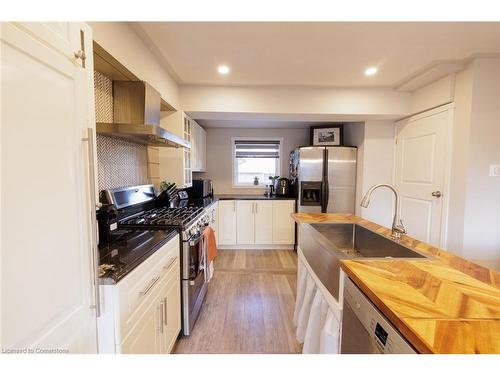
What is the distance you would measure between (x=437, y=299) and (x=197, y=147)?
3.38m

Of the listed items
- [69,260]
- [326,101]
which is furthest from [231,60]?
[69,260]

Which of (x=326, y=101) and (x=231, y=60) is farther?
(x=326, y=101)

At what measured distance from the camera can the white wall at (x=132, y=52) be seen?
1359 millimetres

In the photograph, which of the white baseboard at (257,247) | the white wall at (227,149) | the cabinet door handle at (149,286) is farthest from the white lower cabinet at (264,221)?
the cabinet door handle at (149,286)

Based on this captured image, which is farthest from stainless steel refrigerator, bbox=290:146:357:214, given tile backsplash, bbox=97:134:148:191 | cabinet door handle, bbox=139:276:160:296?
cabinet door handle, bbox=139:276:160:296

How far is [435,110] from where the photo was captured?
2619mm

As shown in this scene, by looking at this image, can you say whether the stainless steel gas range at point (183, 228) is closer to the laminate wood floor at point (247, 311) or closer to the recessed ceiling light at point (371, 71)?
the laminate wood floor at point (247, 311)

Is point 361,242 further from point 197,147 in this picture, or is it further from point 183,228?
point 197,147

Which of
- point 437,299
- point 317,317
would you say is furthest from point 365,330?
point 317,317

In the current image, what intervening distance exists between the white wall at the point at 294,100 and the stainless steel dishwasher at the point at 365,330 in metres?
2.39

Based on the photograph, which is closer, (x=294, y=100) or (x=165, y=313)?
(x=165, y=313)

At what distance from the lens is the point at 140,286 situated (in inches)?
→ 44.4
